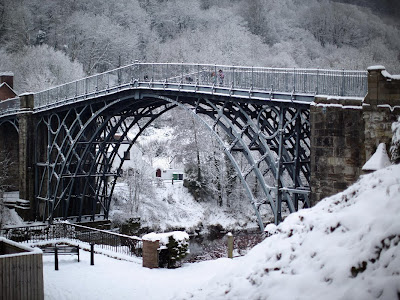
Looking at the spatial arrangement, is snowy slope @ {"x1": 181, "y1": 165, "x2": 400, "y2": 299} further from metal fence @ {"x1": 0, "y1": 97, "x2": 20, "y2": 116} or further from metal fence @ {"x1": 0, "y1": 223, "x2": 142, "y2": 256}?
metal fence @ {"x1": 0, "y1": 97, "x2": 20, "y2": 116}

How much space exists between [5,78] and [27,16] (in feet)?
149

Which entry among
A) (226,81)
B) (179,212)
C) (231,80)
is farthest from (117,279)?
(179,212)

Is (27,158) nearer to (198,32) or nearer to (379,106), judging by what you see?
(379,106)

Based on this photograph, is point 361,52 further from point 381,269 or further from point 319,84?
point 381,269

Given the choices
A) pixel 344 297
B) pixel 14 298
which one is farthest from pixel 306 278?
pixel 14 298

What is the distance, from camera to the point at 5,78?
53000mm

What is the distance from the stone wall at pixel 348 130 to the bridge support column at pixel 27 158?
24870 millimetres

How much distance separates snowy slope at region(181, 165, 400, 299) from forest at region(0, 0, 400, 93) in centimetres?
1714

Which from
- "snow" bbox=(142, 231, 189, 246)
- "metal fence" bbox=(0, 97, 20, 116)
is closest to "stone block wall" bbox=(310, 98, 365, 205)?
"snow" bbox=(142, 231, 189, 246)

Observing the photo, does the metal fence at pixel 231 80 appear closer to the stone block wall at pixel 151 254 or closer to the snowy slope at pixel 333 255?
the stone block wall at pixel 151 254

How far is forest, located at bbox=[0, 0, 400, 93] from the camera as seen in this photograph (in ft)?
161

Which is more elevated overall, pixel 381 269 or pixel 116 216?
pixel 381 269

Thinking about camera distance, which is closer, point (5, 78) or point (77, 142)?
point (77, 142)

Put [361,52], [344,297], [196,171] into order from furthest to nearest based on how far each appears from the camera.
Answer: [196,171], [361,52], [344,297]
